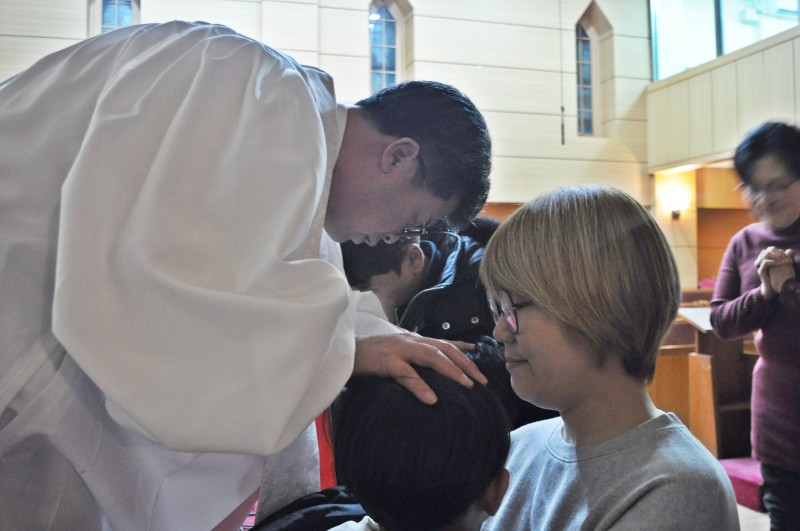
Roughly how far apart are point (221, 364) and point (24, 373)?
0.36 m

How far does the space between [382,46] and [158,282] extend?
8.47 meters

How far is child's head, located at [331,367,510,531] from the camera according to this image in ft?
3.44

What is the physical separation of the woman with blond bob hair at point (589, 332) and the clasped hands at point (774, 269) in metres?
1.42

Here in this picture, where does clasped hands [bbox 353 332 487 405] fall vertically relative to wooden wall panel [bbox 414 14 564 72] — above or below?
below

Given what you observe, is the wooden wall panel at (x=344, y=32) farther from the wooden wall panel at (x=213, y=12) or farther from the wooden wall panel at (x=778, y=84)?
the wooden wall panel at (x=778, y=84)

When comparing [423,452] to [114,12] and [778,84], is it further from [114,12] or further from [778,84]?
[114,12]

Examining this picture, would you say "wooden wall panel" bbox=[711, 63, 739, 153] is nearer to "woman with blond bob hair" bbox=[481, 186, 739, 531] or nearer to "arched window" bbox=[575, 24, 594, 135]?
"arched window" bbox=[575, 24, 594, 135]

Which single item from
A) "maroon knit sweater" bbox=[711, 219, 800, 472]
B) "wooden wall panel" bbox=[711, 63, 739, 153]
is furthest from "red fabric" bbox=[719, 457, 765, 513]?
"wooden wall panel" bbox=[711, 63, 739, 153]

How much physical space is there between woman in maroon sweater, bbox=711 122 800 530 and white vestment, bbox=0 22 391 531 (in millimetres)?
1810

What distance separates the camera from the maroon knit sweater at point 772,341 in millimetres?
2371

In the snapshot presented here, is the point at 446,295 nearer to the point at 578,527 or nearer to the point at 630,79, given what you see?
the point at 578,527

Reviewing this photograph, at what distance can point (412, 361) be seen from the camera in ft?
3.74

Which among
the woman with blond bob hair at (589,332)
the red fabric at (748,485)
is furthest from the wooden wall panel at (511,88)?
the woman with blond bob hair at (589,332)

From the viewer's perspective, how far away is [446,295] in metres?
2.25
